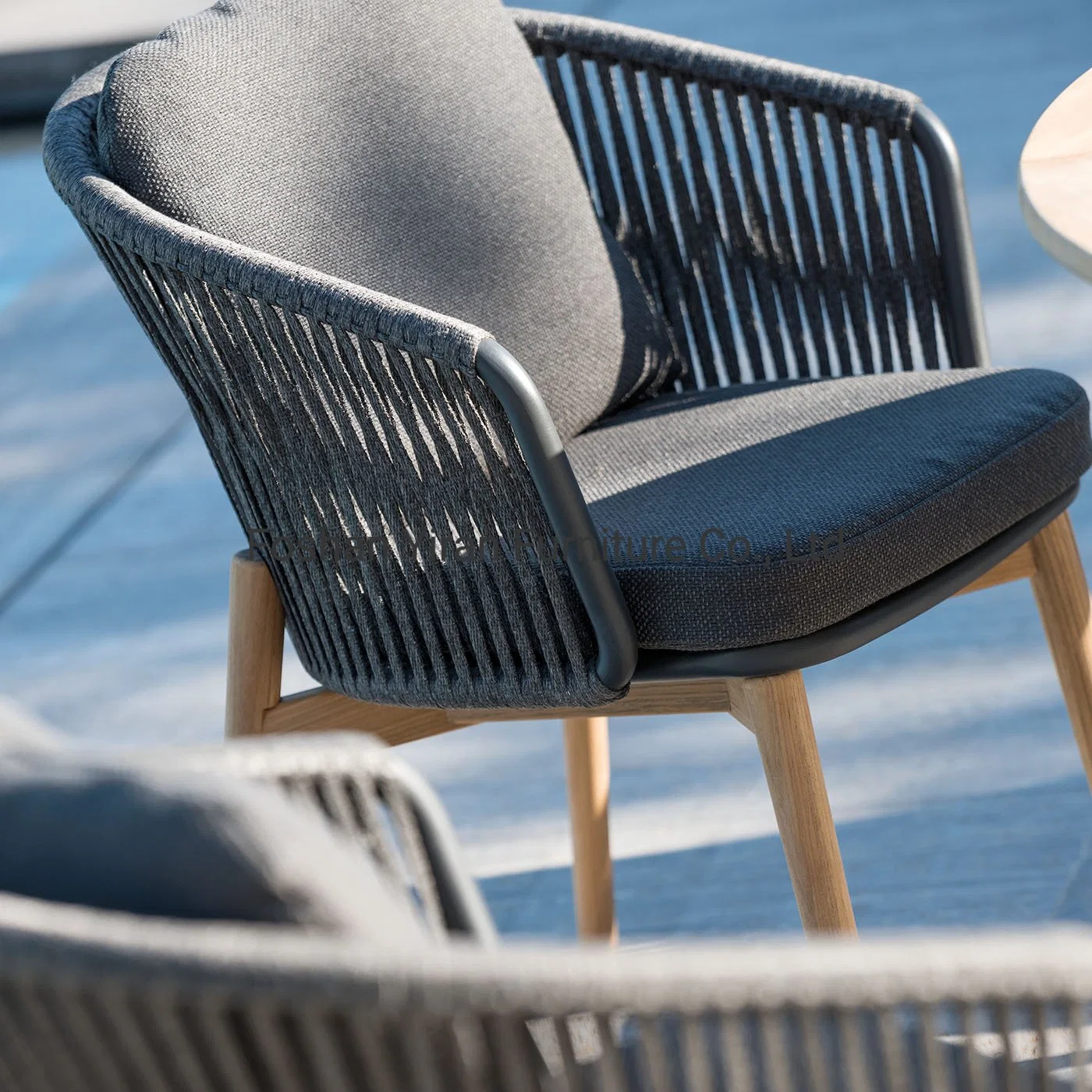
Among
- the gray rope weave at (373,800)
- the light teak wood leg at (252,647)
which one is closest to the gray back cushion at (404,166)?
the light teak wood leg at (252,647)

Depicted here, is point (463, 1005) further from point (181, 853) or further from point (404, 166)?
point (404, 166)

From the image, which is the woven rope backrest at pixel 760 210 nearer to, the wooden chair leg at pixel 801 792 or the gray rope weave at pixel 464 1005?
the wooden chair leg at pixel 801 792

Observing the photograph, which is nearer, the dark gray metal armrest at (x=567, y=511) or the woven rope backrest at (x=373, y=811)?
the woven rope backrest at (x=373, y=811)

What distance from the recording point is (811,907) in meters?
0.97

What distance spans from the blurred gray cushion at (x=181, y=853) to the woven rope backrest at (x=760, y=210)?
87 centimetres

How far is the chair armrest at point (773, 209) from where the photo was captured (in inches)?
48.1

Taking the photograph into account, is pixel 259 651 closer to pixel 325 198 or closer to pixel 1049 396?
pixel 325 198

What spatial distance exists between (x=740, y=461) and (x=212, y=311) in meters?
0.36

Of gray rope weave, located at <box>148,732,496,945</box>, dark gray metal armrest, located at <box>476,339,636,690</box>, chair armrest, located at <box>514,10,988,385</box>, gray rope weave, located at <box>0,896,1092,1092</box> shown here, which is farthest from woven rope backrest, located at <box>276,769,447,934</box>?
chair armrest, located at <box>514,10,988,385</box>

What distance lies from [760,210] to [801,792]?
1.72 ft

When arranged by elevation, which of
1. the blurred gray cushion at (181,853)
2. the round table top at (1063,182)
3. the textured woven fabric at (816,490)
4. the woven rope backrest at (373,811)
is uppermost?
the blurred gray cushion at (181,853)

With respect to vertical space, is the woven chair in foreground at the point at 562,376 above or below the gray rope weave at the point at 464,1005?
below

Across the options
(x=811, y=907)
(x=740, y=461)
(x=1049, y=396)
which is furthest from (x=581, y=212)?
(x=811, y=907)

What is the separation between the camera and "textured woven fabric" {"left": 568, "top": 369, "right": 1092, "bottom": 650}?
0.94m
